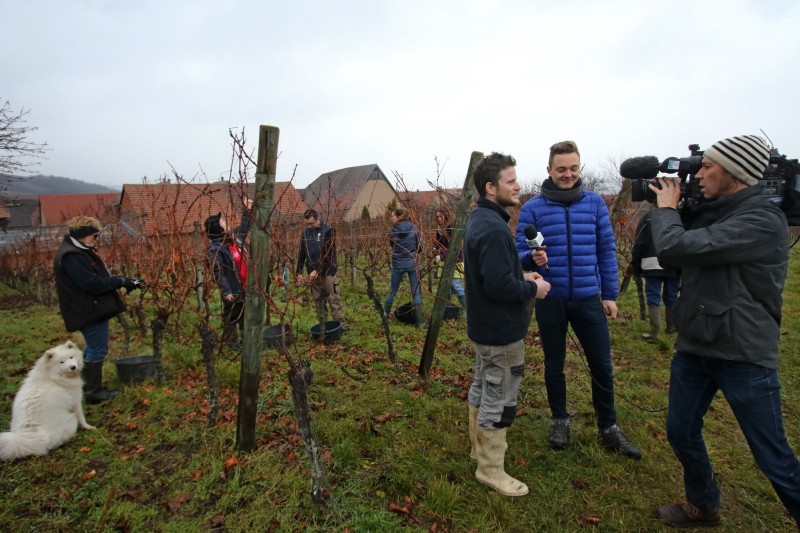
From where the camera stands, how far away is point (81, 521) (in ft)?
8.04

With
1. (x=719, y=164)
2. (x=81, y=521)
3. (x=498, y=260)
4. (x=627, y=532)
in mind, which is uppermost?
(x=719, y=164)

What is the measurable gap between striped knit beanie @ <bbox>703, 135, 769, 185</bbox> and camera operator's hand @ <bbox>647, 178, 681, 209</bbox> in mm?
252

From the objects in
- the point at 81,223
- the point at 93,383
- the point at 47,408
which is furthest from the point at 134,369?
the point at 81,223

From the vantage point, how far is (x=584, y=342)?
108 inches

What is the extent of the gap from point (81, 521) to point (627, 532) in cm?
310

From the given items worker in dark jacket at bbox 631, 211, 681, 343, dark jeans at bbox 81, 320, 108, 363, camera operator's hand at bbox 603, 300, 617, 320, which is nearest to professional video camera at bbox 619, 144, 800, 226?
camera operator's hand at bbox 603, 300, 617, 320

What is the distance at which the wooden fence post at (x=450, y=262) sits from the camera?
3717 millimetres

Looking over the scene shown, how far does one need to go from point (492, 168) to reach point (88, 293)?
12.6 feet

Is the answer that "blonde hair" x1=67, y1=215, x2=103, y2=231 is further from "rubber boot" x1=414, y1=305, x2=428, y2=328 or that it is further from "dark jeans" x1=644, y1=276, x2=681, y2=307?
"dark jeans" x1=644, y1=276, x2=681, y2=307

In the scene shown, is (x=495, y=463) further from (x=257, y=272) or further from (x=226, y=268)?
(x=226, y=268)

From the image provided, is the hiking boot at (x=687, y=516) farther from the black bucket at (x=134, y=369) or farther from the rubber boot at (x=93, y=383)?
the rubber boot at (x=93, y=383)

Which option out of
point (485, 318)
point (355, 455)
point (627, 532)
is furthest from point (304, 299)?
point (627, 532)

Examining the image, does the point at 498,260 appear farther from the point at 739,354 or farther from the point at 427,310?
the point at 427,310

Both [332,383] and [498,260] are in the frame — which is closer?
[498,260]
